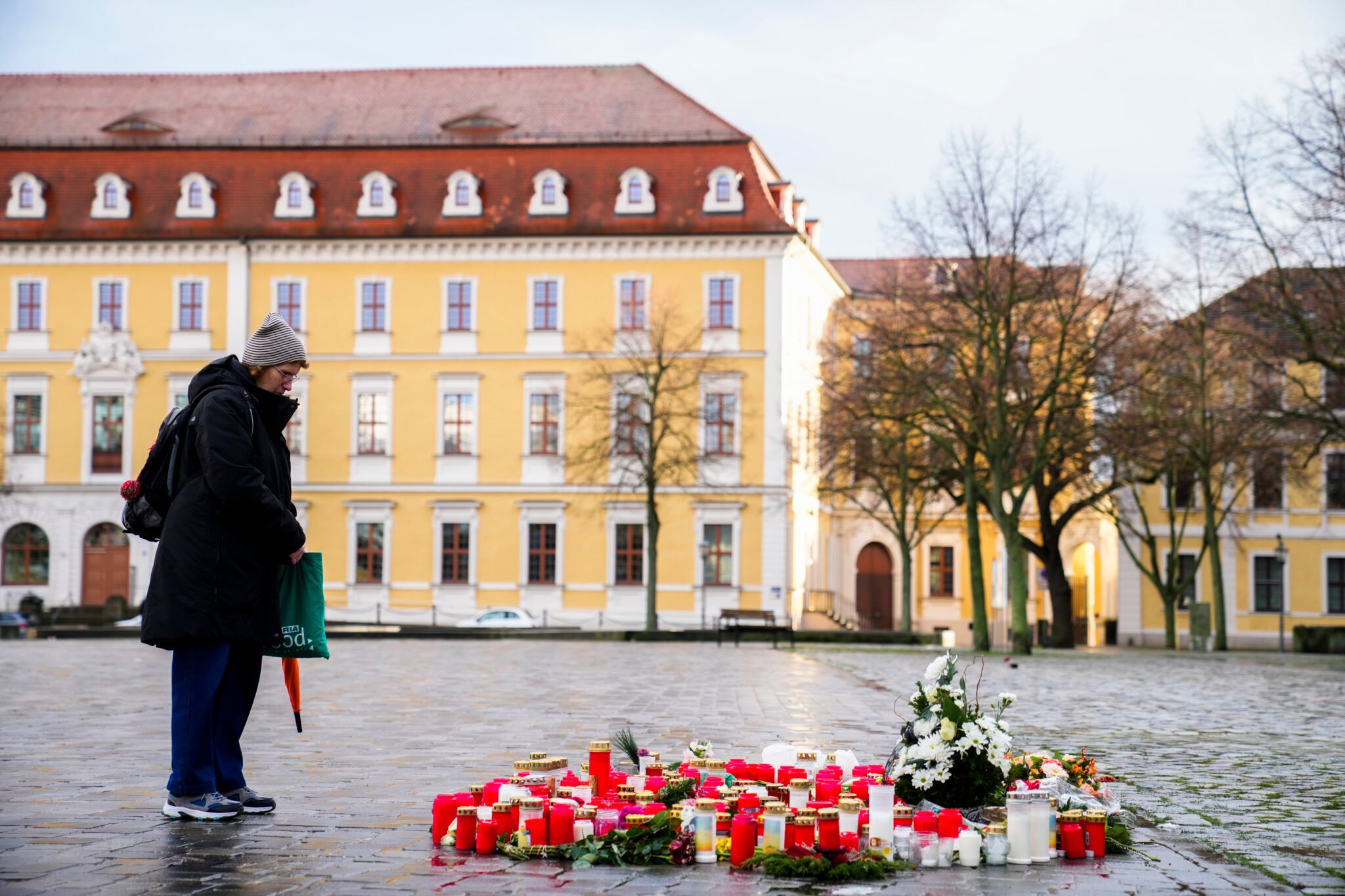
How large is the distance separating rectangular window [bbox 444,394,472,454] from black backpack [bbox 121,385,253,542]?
46.5m

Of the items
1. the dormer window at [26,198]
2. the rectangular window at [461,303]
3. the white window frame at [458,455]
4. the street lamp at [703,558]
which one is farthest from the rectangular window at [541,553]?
the dormer window at [26,198]

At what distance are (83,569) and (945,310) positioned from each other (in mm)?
32849

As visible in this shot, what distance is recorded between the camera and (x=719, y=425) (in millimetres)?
52469

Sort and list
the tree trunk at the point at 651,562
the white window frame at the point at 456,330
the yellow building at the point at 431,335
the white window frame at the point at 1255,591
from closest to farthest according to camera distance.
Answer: the tree trunk at the point at 651,562, the yellow building at the point at 431,335, the white window frame at the point at 456,330, the white window frame at the point at 1255,591

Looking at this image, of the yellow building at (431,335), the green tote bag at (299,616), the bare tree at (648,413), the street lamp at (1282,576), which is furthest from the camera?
the yellow building at (431,335)

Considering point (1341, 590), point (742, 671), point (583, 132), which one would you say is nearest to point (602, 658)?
point (742, 671)

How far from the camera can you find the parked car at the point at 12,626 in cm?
4059

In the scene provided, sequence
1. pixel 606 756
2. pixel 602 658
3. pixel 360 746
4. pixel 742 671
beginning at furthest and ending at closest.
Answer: pixel 602 658 → pixel 742 671 → pixel 360 746 → pixel 606 756

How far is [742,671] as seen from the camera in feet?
76.1

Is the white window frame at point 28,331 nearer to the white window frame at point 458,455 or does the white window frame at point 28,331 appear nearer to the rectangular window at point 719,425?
the white window frame at point 458,455

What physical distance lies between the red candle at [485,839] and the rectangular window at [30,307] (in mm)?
52907

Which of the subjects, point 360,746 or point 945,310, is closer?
point 360,746

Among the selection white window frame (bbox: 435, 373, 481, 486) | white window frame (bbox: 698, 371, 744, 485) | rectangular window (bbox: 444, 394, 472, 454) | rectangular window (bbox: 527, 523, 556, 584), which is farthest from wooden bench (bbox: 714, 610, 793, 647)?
rectangular window (bbox: 444, 394, 472, 454)

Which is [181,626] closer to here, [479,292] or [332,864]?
[332,864]
